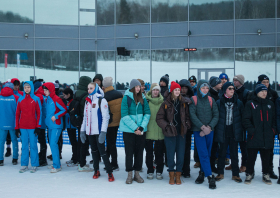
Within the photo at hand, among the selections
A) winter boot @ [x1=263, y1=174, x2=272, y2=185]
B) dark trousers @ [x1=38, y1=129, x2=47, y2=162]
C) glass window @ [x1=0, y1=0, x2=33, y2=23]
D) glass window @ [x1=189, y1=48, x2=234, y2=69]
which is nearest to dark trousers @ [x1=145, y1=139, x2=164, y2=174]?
winter boot @ [x1=263, y1=174, x2=272, y2=185]

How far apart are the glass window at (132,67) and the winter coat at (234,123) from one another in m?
13.0

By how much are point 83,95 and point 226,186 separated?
3.46m

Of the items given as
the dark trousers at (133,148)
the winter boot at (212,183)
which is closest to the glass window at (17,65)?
the dark trousers at (133,148)

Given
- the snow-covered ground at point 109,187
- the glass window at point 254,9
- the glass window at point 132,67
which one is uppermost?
the glass window at point 254,9

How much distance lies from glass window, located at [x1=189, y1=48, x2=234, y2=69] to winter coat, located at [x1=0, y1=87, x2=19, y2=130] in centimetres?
1280

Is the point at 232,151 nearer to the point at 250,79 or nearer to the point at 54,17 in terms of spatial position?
the point at 250,79

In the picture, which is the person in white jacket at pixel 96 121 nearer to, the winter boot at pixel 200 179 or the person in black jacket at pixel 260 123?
the winter boot at pixel 200 179

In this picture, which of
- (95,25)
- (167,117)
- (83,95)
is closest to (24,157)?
(83,95)

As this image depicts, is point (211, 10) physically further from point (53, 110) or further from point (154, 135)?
point (53, 110)

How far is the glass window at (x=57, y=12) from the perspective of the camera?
1897cm

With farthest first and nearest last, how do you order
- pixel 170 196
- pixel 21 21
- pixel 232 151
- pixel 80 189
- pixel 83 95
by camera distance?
pixel 21 21 < pixel 83 95 < pixel 232 151 < pixel 80 189 < pixel 170 196

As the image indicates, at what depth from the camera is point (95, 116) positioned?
557 cm

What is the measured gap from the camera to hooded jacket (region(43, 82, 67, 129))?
6.23 metres

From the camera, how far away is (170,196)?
183 inches
